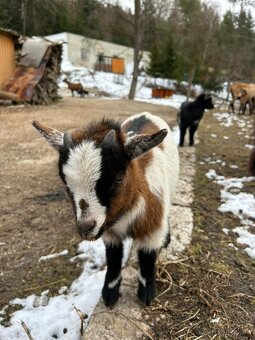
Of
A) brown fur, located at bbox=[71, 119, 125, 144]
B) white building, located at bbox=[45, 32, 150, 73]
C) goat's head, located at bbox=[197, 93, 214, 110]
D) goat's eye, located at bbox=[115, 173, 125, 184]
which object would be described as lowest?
goat's eye, located at bbox=[115, 173, 125, 184]

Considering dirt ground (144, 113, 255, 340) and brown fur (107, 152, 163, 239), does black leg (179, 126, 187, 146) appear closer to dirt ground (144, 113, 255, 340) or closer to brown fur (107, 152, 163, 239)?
dirt ground (144, 113, 255, 340)

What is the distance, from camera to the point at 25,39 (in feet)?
53.4

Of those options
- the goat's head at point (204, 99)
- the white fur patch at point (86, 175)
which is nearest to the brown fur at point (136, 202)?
the white fur patch at point (86, 175)

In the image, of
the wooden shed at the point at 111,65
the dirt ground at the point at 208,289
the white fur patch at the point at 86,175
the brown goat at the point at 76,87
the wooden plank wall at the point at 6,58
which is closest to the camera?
the white fur patch at the point at 86,175

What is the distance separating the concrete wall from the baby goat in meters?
33.6

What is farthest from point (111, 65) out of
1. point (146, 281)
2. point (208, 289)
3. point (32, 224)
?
point (146, 281)

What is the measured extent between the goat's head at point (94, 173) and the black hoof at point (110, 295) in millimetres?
938

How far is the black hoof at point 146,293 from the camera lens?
9.38 feet

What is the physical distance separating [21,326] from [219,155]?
6.10m

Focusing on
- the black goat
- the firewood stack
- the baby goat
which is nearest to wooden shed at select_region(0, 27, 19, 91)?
the firewood stack

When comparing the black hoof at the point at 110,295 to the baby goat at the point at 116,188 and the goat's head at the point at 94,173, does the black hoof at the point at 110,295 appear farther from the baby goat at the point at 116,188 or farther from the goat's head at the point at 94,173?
the goat's head at the point at 94,173

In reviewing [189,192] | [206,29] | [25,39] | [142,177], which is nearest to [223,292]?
[142,177]

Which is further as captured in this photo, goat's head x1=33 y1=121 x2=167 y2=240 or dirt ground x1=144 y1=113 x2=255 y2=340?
dirt ground x1=144 y1=113 x2=255 y2=340

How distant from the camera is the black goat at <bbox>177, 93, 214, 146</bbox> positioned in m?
8.44
